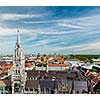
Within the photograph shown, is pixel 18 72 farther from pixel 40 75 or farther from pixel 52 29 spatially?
pixel 52 29

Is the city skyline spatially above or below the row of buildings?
above

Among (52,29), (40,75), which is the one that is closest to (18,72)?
(40,75)

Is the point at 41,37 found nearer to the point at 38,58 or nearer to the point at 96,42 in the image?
the point at 38,58

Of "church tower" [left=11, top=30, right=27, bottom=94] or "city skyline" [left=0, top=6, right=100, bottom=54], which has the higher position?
"city skyline" [left=0, top=6, right=100, bottom=54]

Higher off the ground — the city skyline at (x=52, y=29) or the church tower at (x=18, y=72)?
the city skyline at (x=52, y=29)
